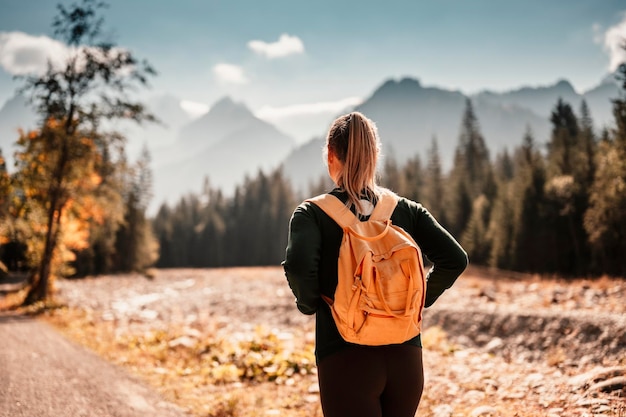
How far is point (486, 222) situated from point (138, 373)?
5245cm

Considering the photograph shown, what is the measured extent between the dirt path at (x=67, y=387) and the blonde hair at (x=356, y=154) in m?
4.17

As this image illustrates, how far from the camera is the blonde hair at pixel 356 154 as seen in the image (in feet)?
7.68

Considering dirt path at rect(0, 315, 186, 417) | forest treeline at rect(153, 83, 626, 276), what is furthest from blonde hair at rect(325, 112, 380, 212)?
forest treeline at rect(153, 83, 626, 276)

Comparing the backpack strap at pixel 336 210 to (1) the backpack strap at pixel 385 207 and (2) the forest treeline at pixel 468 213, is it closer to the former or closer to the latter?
(1) the backpack strap at pixel 385 207

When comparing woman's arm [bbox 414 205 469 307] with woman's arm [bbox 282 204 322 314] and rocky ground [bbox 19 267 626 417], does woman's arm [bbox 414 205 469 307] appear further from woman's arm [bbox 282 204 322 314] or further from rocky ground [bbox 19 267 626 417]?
rocky ground [bbox 19 267 626 417]

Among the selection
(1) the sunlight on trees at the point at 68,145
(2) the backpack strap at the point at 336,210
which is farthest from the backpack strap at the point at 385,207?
(1) the sunlight on trees at the point at 68,145

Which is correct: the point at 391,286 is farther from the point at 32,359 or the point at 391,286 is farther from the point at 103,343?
the point at 103,343

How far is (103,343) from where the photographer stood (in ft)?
29.5

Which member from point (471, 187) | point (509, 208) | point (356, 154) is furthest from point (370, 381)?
point (471, 187)

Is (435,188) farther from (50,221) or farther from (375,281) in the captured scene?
(375,281)

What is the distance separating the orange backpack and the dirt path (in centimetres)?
399

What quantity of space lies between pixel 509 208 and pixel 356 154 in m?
48.0

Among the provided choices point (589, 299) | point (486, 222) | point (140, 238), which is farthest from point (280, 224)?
→ point (589, 299)

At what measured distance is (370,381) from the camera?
6.95 feet
